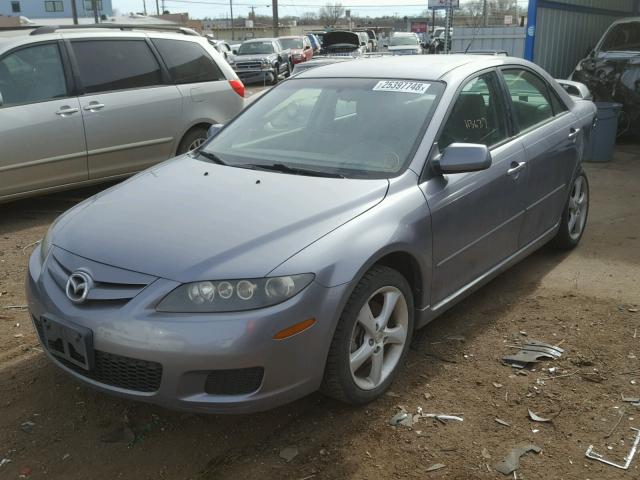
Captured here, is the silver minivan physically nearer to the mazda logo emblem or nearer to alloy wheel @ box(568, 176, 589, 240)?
the mazda logo emblem

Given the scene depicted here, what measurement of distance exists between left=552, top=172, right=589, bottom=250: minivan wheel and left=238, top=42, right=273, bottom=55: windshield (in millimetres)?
22141

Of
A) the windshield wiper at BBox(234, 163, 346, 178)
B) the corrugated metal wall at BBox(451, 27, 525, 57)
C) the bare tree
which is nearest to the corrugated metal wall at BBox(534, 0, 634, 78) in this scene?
the corrugated metal wall at BBox(451, 27, 525, 57)

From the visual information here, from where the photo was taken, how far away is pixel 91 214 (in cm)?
327

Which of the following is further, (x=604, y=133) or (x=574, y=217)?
(x=604, y=133)

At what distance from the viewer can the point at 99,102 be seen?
20.9 ft

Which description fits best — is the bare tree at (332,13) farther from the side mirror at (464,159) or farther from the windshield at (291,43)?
the side mirror at (464,159)

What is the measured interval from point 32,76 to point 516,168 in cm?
451

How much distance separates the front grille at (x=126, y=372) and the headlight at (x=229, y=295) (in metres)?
0.25

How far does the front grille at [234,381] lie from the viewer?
2592mm

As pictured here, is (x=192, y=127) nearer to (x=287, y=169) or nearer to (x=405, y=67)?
(x=405, y=67)

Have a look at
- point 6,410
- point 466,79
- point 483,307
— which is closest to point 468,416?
point 483,307

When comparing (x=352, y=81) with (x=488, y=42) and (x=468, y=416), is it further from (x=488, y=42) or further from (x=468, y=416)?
(x=488, y=42)

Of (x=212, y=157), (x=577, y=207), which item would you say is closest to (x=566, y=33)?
(x=577, y=207)

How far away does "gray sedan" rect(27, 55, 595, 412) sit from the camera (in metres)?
2.59
